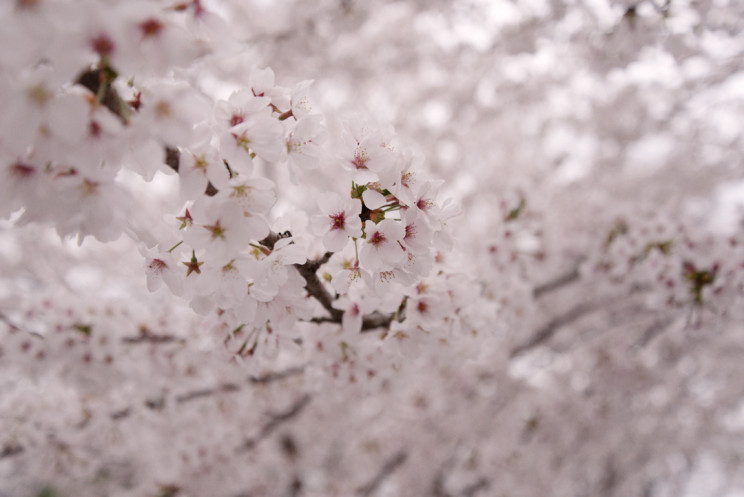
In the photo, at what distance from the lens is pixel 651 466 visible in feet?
22.3

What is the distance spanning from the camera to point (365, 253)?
1164 millimetres

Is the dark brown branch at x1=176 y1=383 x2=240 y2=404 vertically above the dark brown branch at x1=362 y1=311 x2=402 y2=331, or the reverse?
the dark brown branch at x1=176 y1=383 x2=240 y2=404

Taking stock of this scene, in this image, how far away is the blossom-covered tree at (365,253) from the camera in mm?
881

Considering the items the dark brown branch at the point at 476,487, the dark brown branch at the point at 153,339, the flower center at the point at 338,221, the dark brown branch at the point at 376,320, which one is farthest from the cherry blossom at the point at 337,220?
the dark brown branch at the point at 476,487

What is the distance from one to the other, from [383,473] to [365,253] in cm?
499

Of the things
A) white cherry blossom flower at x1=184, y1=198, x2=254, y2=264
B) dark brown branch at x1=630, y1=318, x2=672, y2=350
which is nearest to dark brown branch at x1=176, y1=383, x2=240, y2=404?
white cherry blossom flower at x1=184, y1=198, x2=254, y2=264

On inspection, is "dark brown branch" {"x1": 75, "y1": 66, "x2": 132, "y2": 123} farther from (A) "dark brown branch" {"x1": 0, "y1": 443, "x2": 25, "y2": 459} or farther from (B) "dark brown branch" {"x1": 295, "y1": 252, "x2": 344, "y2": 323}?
(A) "dark brown branch" {"x1": 0, "y1": 443, "x2": 25, "y2": 459}

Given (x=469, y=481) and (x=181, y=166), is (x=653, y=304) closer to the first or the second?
(x=181, y=166)

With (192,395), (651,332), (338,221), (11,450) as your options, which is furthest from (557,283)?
(11,450)

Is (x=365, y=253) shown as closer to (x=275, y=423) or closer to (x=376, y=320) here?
(x=376, y=320)

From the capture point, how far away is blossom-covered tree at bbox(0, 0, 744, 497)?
2.89ft

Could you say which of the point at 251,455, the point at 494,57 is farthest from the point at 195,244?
the point at 494,57

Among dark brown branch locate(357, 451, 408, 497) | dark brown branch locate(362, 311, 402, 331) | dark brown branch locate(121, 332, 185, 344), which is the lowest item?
dark brown branch locate(362, 311, 402, 331)

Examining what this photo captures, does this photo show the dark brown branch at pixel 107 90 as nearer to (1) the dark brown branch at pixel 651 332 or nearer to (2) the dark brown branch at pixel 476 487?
(1) the dark brown branch at pixel 651 332
